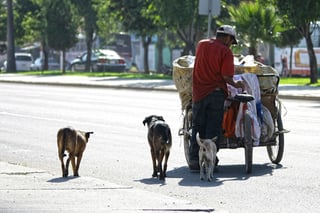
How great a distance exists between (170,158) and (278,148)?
1.84 meters

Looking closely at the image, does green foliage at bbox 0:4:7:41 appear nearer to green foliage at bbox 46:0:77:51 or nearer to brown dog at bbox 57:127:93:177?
green foliage at bbox 46:0:77:51

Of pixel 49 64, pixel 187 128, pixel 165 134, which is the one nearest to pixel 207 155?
pixel 165 134

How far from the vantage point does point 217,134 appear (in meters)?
12.1

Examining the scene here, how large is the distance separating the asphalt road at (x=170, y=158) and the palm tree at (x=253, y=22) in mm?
15332

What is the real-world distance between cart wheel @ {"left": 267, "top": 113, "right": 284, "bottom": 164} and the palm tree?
91.3ft

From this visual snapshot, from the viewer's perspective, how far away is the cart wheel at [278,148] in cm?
1322

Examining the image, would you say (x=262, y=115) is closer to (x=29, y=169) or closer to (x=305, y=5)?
(x=29, y=169)

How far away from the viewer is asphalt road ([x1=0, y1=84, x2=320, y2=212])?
414 inches

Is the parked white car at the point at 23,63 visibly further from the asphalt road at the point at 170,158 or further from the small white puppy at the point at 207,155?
the small white puppy at the point at 207,155

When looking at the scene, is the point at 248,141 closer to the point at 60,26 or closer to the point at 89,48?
the point at 89,48

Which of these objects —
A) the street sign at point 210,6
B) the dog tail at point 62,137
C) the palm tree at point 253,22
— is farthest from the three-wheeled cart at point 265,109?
the palm tree at point 253,22

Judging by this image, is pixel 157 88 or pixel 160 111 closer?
pixel 160 111

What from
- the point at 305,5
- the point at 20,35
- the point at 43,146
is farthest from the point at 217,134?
the point at 20,35

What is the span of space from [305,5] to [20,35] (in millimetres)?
36810
